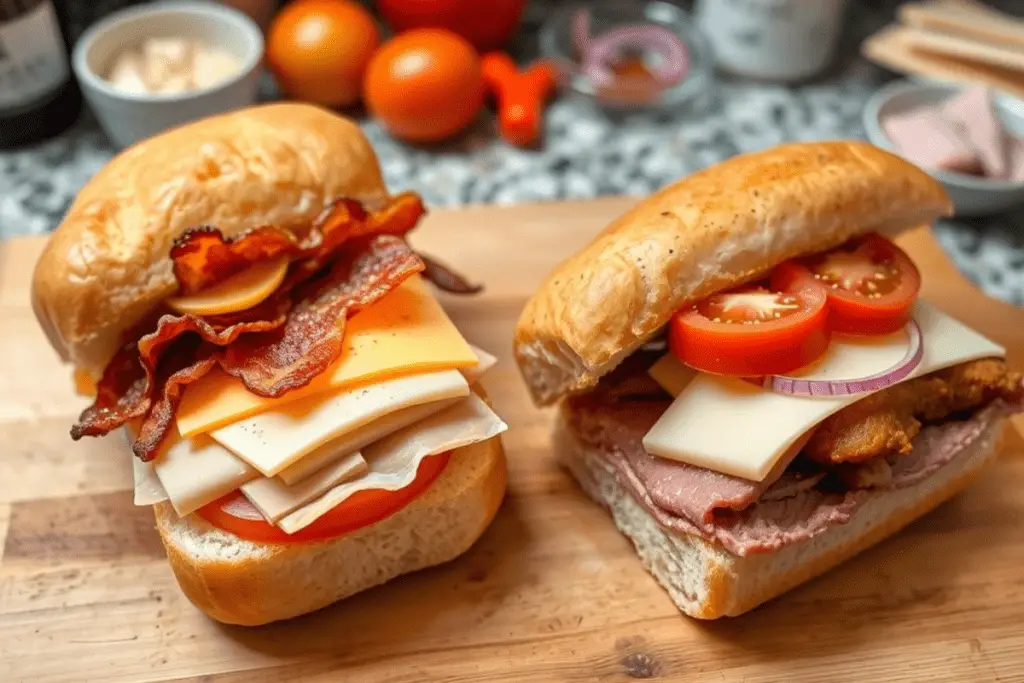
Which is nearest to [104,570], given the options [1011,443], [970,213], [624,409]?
[624,409]

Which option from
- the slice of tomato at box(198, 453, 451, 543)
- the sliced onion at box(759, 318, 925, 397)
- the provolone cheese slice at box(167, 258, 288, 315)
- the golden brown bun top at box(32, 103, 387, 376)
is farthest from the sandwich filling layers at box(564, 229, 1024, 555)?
the golden brown bun top at box(32, 103, 387, 376)

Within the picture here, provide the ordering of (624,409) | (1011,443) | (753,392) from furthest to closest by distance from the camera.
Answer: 1. (1011,443)
2. (624,409)
3. (753,392)

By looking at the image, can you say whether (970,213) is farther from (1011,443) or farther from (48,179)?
(48,179)

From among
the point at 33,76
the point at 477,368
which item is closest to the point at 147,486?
the point at 477,368

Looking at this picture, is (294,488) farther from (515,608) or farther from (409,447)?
(515,608)

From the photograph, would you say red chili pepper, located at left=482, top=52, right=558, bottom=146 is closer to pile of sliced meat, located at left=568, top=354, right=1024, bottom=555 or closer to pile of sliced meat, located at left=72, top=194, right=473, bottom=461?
pile of sliced meat, located at left=72, top=194, right=473, bottom=461
